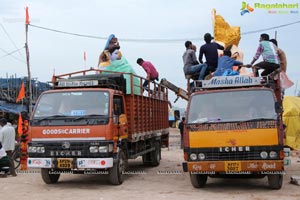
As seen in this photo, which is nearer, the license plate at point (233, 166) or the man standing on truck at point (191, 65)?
the license plate at point (233, 166)

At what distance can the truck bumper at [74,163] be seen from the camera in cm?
874

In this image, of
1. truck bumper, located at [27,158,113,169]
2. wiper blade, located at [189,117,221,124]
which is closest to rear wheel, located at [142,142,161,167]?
truck bumper, located at [27,158,113,169]

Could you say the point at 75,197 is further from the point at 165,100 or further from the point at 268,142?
the point at 165,100

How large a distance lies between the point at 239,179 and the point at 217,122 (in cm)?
258

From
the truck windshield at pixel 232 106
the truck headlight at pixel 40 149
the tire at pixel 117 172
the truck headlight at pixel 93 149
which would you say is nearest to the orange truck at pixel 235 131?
the truck windshield at pixel 232 106

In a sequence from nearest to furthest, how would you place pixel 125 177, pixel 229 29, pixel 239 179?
pixel 239 179 → pixel 125 177 → pixel 229 29

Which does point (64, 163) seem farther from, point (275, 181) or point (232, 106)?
point (275, 181)

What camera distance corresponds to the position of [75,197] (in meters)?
8.13

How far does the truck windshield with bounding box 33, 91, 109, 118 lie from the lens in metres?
9.23

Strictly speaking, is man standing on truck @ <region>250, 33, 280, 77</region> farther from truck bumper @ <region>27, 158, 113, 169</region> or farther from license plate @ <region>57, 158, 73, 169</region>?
license plate @ <region>57, 158, 73, 169</region>

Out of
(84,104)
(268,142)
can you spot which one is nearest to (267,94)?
(268,142)

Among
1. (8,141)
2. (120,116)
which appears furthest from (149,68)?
(8,141)

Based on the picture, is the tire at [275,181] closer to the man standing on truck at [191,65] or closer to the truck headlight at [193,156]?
the truck headlight at [193,156]

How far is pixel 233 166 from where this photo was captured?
26.0 ft
